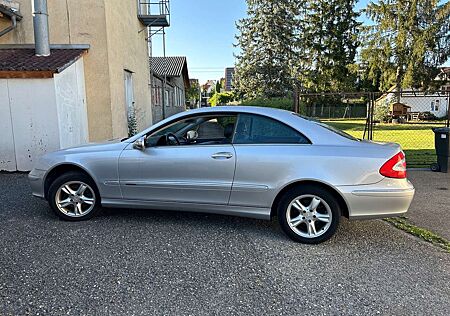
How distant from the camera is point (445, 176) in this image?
725 centimetres

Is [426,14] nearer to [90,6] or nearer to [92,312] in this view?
[90,6]

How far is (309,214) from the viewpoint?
12.3 feet

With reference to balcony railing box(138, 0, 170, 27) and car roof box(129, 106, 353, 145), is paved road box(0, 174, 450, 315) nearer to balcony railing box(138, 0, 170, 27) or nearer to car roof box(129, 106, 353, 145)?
car roof box(129, 106, 353, 145)

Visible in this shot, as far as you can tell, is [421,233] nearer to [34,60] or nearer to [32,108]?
[32,108]

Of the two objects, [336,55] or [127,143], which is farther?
[336,55]

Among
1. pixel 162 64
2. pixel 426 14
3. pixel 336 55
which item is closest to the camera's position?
pixel 162 64

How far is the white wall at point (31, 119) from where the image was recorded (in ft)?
24.1

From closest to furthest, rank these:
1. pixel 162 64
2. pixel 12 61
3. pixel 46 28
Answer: pixel 12 61
pixel 46 28
pixel 162 64

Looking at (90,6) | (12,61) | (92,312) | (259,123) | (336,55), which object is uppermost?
(336,55)

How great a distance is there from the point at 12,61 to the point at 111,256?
6.61 m

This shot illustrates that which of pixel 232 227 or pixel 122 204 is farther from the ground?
pixel 122 204

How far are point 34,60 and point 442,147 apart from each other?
9827 millimetres

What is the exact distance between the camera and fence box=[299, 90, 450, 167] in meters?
10.8

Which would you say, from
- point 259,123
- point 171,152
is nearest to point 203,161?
point 171,152
